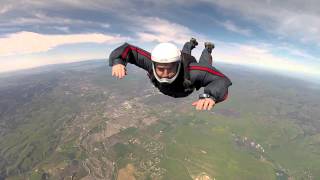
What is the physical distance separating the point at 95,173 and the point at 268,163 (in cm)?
12798

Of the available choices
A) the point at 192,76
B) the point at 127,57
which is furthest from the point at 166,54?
the point at 127,57

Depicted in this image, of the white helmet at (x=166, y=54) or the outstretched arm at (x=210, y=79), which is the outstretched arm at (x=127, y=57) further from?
the outstretched arm at (x=210, y=79)

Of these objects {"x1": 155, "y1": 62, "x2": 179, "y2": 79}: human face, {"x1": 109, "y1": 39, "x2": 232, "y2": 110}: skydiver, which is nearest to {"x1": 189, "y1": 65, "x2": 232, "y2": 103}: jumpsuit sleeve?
{"x1": 109, "y1": 39, "x2": 232, "y2": 110}: skydiver

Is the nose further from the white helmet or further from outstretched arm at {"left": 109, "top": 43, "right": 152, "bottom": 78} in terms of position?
outstretched arm at {"left": 109, "top": 43, "right": 152, "bottom": 78}

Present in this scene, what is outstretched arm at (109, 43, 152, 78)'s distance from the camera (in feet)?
18.2

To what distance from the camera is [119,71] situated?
5.19 metres

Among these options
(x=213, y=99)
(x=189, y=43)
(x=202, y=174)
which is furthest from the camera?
(x=202, y=174)

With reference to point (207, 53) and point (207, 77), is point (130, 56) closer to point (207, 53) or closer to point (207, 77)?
point (207, 77)

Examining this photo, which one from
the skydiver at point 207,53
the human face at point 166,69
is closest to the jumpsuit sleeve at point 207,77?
the human face at point 166,69

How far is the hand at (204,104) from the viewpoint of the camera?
4.21 meters

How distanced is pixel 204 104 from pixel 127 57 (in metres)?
2.58

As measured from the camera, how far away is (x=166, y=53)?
520cm

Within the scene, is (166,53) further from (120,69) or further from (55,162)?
(55,162)

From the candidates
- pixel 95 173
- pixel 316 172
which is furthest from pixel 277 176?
pixel 95 173
